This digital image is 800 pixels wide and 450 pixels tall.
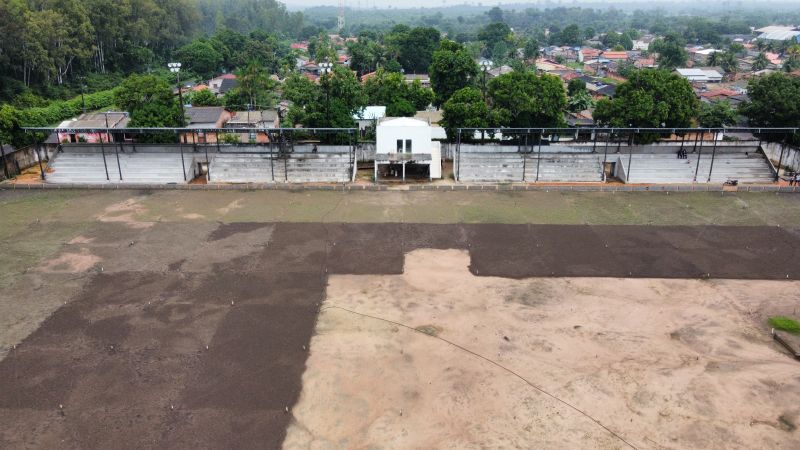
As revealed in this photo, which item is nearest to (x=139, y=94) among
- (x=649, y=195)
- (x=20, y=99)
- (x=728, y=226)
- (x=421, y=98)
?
(x=421, y=98)

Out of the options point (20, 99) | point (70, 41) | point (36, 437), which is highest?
point (70, 41)

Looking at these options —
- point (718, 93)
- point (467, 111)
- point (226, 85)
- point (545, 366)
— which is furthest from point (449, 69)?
point (226, 85)

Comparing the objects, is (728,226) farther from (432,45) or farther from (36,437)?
(432,45)

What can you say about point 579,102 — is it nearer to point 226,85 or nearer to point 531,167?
point 531,167

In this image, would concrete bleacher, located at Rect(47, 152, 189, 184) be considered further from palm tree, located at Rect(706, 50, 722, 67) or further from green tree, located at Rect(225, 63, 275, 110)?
palm tree, located at Rect(706, 50, 722, 67)

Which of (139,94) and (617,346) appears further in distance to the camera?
(139,94)

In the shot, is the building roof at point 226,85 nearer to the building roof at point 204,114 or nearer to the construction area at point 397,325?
the building roof at point 204,114

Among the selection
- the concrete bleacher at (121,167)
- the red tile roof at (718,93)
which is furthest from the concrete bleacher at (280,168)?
the red tile roof at (718,93)
